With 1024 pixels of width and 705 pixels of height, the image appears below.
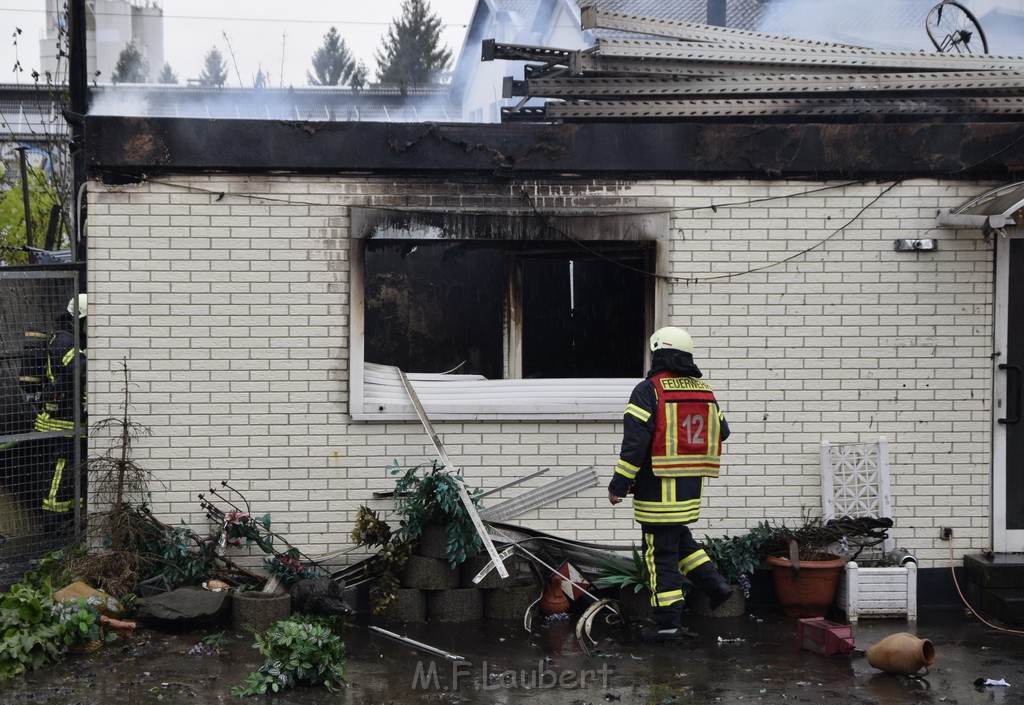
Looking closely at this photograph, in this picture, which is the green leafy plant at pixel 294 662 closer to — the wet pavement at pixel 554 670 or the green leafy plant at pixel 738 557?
the wet pavement at pixel 554 670

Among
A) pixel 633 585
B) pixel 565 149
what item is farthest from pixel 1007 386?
pixel 565 149

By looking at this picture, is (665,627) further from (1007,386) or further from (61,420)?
(61,420)

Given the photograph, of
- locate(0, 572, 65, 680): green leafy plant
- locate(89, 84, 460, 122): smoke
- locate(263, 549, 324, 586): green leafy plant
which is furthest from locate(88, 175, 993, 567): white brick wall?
locate(0, 572, 65, 680): green leafy plant

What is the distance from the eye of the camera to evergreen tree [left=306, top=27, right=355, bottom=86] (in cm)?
1758

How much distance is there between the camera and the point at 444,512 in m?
6.86

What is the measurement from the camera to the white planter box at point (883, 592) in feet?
23.2

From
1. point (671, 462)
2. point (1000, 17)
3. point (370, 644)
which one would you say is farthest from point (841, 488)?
point (1000, 17)

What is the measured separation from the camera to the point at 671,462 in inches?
250

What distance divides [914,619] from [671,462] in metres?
2.24

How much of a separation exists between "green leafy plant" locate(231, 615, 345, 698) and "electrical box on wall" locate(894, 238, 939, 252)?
4861 mm

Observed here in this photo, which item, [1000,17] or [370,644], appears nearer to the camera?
[370,644]

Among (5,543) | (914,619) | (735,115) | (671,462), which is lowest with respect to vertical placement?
(914,619)

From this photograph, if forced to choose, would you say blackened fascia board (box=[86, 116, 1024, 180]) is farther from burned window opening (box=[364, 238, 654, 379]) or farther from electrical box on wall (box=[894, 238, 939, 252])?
burned window opening (box=[364, 238, 654, 379])

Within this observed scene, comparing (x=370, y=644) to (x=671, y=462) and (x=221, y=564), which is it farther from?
(x=671, y=462)
